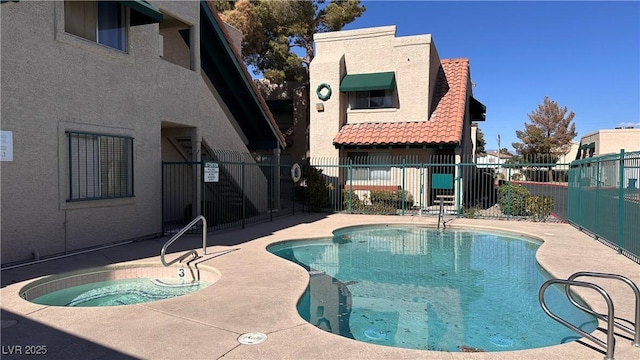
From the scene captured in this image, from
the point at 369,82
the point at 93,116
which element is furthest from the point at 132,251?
the point at 369,82

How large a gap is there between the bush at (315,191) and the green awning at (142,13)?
10.2 meters

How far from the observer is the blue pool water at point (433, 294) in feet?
19.6

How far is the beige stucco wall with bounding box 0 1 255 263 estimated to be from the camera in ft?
26.5

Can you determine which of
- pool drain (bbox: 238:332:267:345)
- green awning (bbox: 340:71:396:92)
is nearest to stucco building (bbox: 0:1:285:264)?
pool drain (bbox: 238:332:267:345)

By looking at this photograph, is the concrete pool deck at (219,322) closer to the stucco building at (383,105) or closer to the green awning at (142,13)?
the green awning at (142,13)

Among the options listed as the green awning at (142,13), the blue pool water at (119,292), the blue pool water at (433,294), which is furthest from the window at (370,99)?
the blue pool water at (119,292)

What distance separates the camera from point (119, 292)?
7645mm

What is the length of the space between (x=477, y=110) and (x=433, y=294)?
22.3 metres

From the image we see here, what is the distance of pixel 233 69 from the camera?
15203 mm

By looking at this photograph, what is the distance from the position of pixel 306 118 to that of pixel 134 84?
1495 centimetres

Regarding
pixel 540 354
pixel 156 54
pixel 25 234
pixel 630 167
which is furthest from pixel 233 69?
pixel 540 354

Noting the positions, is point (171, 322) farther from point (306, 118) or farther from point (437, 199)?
point (306, 118)

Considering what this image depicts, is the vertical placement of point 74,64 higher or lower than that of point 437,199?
higher

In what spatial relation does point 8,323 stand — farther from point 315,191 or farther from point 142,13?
point 315,191
